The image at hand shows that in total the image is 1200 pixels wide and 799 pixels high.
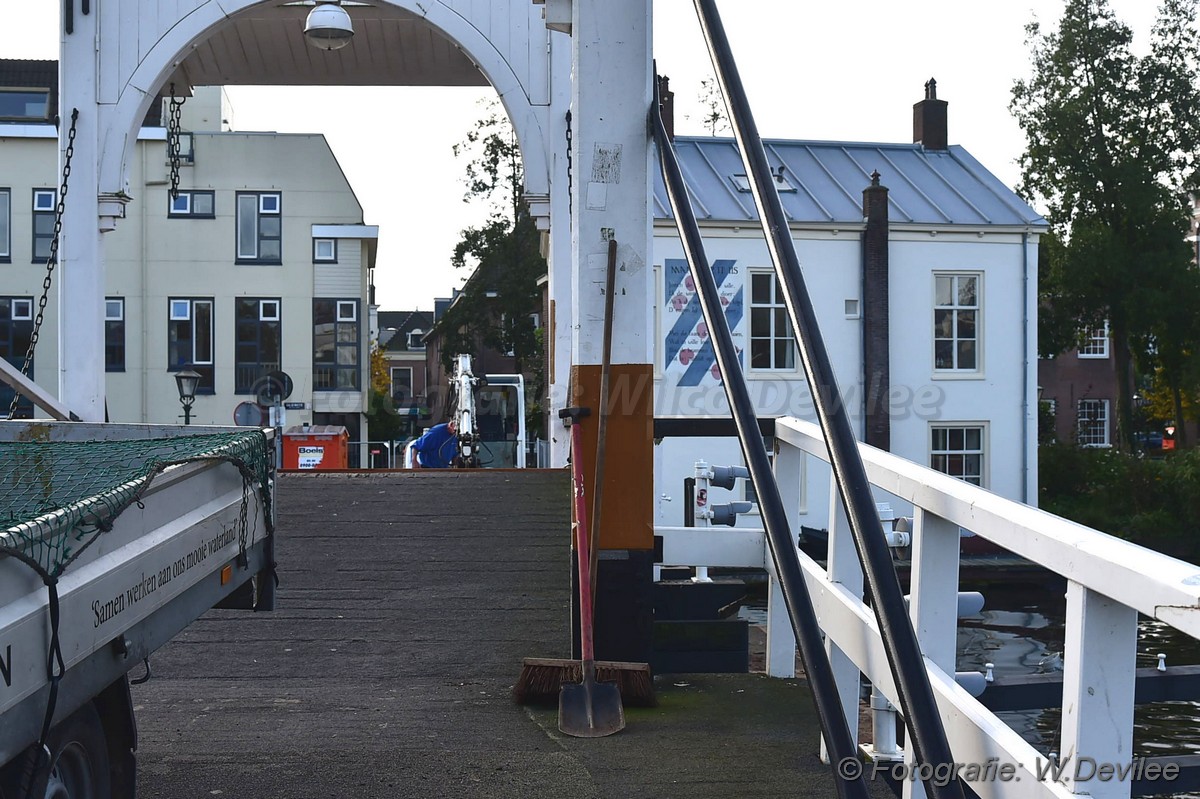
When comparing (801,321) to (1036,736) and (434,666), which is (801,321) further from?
(1036,736)

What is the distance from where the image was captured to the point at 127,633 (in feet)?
9.54

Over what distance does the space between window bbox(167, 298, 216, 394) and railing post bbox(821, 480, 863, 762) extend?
34673 mm

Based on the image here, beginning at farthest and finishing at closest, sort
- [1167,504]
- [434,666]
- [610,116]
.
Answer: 1. [1167,504]
2. [434,666]
3. [610,116]

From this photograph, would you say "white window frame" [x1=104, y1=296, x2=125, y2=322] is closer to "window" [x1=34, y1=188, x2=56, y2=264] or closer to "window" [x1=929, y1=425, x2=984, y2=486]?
"window" [x1=34, y1=188, x2=56, y2=264]

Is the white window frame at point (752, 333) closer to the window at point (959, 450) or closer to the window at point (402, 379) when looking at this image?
the window at point (959, 450)

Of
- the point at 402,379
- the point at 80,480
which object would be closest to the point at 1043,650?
the point at 80,480

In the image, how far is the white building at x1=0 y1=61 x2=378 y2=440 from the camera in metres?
36.3

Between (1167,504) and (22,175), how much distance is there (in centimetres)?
3128

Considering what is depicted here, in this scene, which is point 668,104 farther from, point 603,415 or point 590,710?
point 590,710

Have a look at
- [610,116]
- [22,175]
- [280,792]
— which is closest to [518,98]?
[610,116]

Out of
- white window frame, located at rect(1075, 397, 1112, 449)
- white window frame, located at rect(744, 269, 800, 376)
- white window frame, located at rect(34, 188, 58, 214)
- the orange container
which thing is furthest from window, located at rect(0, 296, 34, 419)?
white window frame, located at rect(1075, 397, 1112, 449)

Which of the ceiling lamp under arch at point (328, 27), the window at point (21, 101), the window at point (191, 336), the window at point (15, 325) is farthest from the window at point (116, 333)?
the ceiling lamp under arch at point (328, 27)

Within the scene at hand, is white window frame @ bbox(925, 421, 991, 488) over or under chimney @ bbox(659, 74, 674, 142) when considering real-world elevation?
under

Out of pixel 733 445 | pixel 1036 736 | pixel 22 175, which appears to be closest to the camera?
pixel 1036 736
